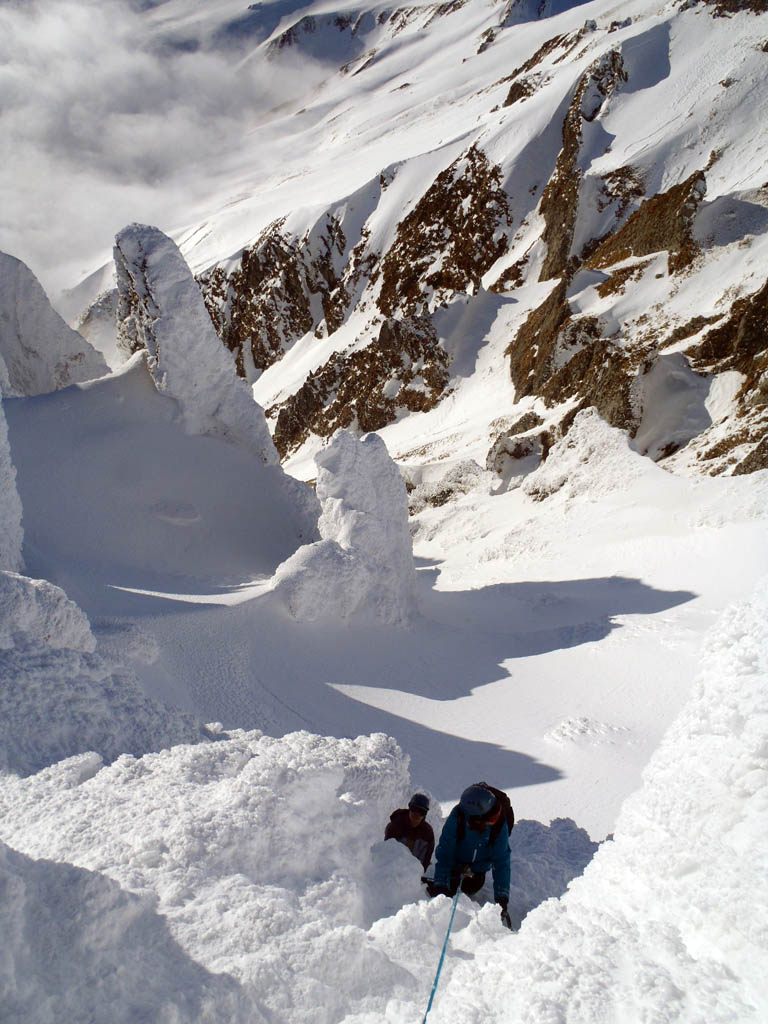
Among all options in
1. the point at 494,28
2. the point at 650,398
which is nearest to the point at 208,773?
the point at 650,398

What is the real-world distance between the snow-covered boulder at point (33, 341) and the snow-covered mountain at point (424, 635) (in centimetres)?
10

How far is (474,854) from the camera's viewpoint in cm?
321

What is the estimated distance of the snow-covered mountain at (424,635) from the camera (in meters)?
2.23

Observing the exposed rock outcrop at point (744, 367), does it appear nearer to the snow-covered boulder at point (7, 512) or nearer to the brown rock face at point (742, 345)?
the brown rock face at point (742, 345)

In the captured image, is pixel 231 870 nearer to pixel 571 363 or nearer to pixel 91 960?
pixel 91 960

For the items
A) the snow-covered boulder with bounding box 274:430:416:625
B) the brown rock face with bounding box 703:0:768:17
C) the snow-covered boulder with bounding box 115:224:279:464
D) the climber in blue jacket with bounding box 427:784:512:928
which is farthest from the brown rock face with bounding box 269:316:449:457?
the climber in blue jacket with bounding box 427:784:512:928

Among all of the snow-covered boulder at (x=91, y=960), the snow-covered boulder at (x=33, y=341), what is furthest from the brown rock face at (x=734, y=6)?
the snow-covered boulder at (x=91, y=960)

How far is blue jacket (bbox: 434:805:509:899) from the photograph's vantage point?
3.20 m

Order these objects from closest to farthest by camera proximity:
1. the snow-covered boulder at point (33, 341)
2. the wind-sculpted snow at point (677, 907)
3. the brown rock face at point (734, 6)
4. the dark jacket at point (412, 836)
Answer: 1. the wind-sculpted snow at point (677, 907)
2. the dark jacket at point (412, 836)
3. the snow-covered boulder at point (33, 341)
4. the brown rock face at point (734, 6)

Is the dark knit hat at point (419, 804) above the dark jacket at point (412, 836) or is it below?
above

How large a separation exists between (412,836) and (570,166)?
48038 mm

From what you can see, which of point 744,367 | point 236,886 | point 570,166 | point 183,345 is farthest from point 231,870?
point 570,166

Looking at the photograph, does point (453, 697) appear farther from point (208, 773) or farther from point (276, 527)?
point (276, 527)

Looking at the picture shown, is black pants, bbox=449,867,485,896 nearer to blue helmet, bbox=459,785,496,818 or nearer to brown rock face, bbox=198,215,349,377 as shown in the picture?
blue helmet, bbox=459,785,496,818
